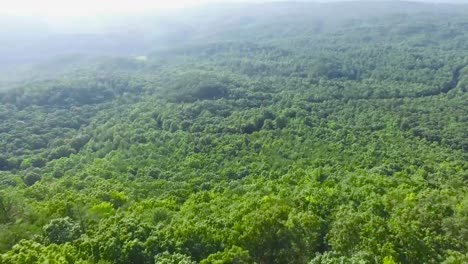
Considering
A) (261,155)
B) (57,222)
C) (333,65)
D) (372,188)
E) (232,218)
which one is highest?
(57,222)

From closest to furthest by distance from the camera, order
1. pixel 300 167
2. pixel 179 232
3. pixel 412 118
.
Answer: pixel 179 232 → pixel 300 167 → pixel 412 118

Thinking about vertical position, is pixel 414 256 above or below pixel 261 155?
above

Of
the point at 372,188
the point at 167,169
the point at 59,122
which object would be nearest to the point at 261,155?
the point at 167,169

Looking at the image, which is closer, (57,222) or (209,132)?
(57,222)

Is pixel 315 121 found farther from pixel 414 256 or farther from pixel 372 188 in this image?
pixel 414 256

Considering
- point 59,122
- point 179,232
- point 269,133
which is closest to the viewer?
point 179,232

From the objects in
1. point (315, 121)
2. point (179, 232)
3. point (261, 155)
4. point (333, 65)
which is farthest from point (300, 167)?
point (333, 65)
